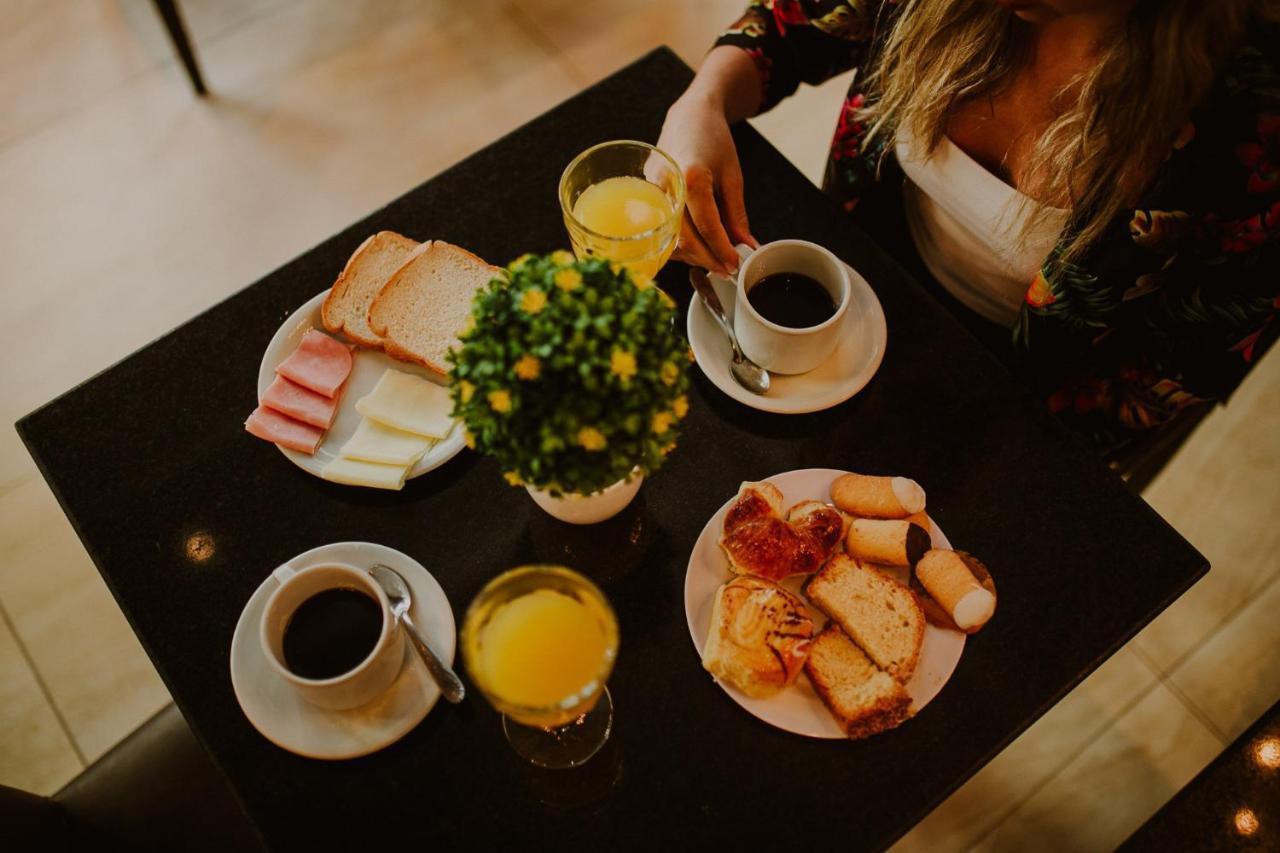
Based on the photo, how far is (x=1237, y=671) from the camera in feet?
6.23

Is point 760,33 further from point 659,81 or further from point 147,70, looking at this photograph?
point 147,70

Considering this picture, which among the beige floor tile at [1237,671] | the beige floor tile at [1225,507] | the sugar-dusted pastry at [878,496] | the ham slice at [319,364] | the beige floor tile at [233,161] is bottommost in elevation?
the beige floor tile at [1237,671]

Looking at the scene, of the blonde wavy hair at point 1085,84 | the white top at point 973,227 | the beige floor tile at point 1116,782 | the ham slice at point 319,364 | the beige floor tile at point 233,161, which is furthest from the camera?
the beige floor tile at point 233,161

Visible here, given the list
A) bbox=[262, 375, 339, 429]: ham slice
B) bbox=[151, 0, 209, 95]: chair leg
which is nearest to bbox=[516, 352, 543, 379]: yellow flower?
bbox=[262, 375, 339, 429]: ham slice

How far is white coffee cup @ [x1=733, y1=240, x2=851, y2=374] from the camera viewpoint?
986 mm

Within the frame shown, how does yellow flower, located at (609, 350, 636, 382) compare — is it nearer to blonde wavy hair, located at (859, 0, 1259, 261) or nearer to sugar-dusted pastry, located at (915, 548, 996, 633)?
sugar-dusted pastry, located at (915, 548, 996, 633)

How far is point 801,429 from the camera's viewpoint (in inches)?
43.1

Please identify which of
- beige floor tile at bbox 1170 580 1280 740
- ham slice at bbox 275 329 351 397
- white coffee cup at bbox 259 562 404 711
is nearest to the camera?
white coffee cup at bbox 259 562 404 711

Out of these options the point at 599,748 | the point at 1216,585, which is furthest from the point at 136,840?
the point at 1216,585

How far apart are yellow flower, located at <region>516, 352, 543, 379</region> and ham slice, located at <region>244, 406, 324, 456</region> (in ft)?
1.33

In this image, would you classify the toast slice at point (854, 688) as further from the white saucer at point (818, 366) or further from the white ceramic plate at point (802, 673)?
the white saucer at point (818, 366)

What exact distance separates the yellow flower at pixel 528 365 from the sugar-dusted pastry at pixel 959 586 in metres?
0.49

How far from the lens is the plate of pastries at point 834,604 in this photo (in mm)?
922

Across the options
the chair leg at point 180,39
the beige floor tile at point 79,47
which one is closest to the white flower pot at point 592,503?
the chair leg at point 180,39
